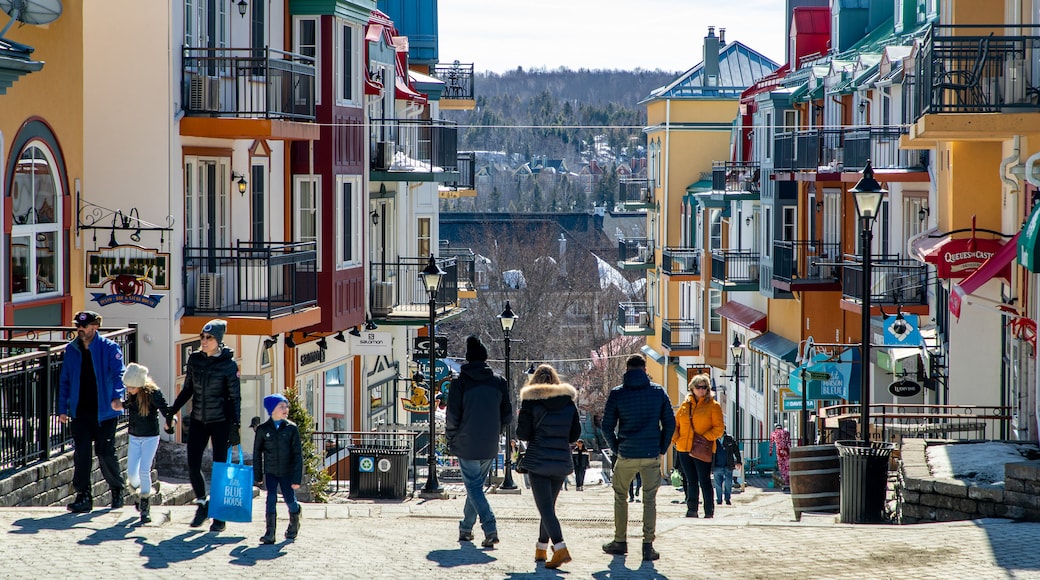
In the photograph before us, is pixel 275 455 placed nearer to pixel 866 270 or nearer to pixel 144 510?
pixel 144 510

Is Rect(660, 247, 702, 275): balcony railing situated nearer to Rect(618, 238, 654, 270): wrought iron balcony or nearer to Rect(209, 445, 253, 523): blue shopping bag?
Rect(618, 238, 654, 270): wrought iron balcony

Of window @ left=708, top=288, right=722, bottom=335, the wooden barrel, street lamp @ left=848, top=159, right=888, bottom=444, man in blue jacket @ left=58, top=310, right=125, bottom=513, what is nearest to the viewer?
man in blue jacket @ left=58, top=310, right=125, bottom=513

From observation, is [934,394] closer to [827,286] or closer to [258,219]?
[827,286]

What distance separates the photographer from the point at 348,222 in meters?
28.2

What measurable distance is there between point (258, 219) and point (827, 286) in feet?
50.2

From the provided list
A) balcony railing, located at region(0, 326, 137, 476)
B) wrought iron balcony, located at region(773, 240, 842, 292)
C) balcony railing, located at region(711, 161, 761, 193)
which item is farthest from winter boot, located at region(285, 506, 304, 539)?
balcony railing, located at region(711, 161, 761, 193)

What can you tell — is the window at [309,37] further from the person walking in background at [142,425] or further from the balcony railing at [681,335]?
the balcony railing at [681,335]

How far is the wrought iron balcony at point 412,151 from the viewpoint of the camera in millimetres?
31141

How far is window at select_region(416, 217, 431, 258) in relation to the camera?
39.3 metres

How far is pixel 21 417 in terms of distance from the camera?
1431 cm

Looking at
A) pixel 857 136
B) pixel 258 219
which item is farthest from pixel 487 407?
pixel 857 136

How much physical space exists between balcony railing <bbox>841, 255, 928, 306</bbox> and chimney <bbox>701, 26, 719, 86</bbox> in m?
26.6

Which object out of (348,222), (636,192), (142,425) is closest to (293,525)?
(142,425)

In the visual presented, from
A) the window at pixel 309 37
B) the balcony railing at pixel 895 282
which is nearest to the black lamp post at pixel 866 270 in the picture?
the balcony railing at pixel 895 282
